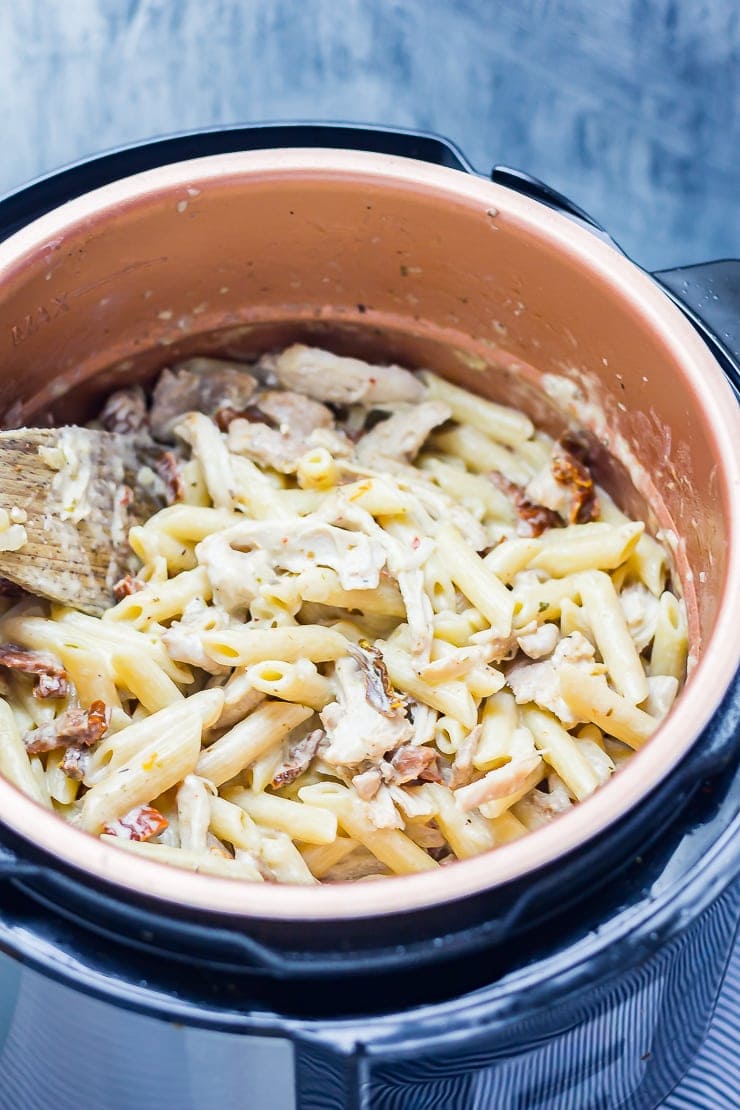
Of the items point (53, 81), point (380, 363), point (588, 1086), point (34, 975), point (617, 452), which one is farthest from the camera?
point (53, 81)

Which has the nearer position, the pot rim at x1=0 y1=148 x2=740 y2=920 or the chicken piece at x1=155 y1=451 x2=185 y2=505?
the pot rim at x1=0 y1=148 x2=740 y2=920

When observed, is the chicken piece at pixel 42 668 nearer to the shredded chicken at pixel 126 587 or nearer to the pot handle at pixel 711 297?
the shredded chicken at pixel 126 587

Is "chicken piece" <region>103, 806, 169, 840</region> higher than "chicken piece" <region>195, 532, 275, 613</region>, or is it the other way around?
"chicken piece" <region>195, 532, 275, 613</region>

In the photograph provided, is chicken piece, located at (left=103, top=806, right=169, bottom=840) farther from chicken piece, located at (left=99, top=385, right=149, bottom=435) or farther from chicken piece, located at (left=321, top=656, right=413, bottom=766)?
chicken piece, located at (left=99, top=385, right=149, bottom=435)

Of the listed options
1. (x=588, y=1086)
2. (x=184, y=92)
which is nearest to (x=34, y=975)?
(x=588, y=1086)

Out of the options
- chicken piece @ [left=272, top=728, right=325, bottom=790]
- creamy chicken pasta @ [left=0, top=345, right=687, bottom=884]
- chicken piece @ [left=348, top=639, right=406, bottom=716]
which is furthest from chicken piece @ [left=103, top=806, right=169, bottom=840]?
chicken piece @ [left=348, top=639, right=406, bottom=716]

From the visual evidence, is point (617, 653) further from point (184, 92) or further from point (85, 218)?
point (184, 92)

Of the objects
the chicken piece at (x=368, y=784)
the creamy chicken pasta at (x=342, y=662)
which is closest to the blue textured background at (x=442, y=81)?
the creamy chicken pasta at (x=342, y=662)
